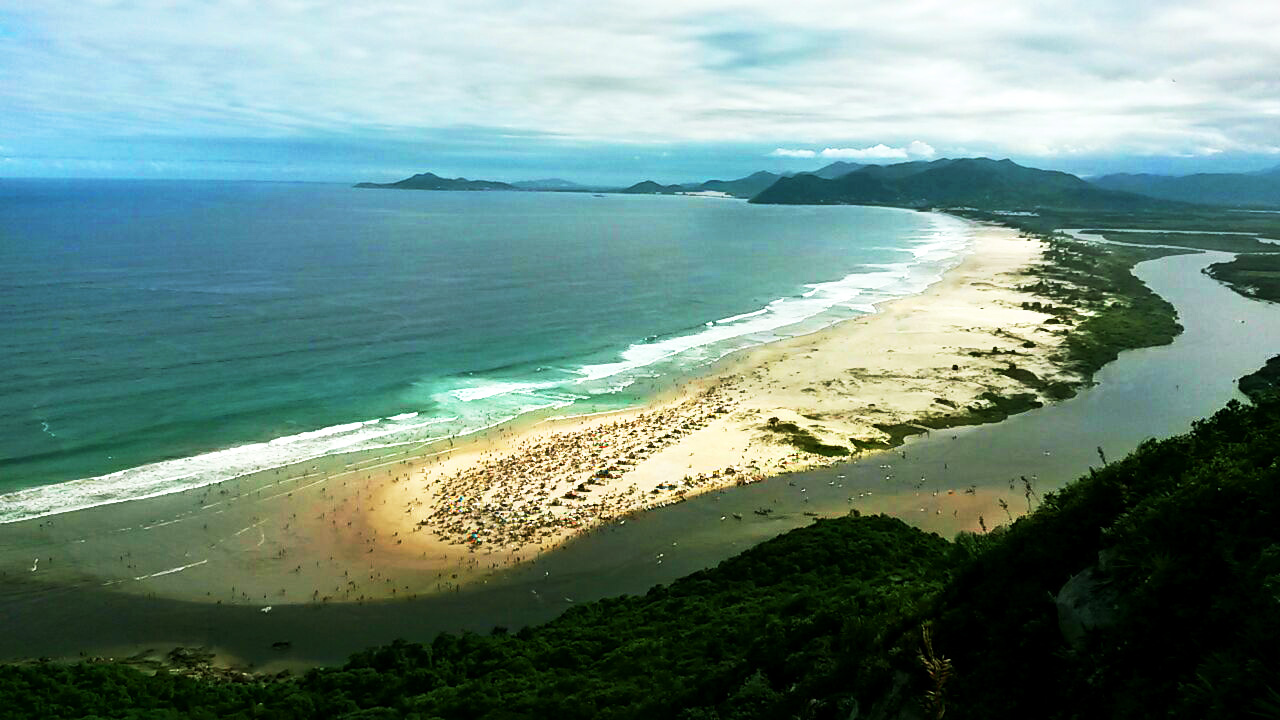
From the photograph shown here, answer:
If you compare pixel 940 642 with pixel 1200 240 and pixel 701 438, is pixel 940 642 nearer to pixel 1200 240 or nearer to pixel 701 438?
pixel 701 438

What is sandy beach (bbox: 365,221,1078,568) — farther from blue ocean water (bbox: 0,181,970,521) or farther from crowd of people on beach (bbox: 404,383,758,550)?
blue ocean water (bbox: 0,181,970,521)

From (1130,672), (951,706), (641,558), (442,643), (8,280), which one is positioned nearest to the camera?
(1130,672)

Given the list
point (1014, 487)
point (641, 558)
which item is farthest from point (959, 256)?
point (641, 558)

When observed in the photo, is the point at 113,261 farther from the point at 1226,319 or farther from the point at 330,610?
the point at 1226,319

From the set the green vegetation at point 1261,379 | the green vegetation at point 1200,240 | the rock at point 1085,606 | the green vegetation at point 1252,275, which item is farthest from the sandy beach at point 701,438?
the green vegetation at point 1200,240

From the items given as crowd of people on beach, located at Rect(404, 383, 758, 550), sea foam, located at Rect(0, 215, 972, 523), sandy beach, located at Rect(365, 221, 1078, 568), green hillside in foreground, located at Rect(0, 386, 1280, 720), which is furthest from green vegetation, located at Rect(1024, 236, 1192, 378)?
green hillside in foreground, located at Rect(0, 386, 1280, 720)
